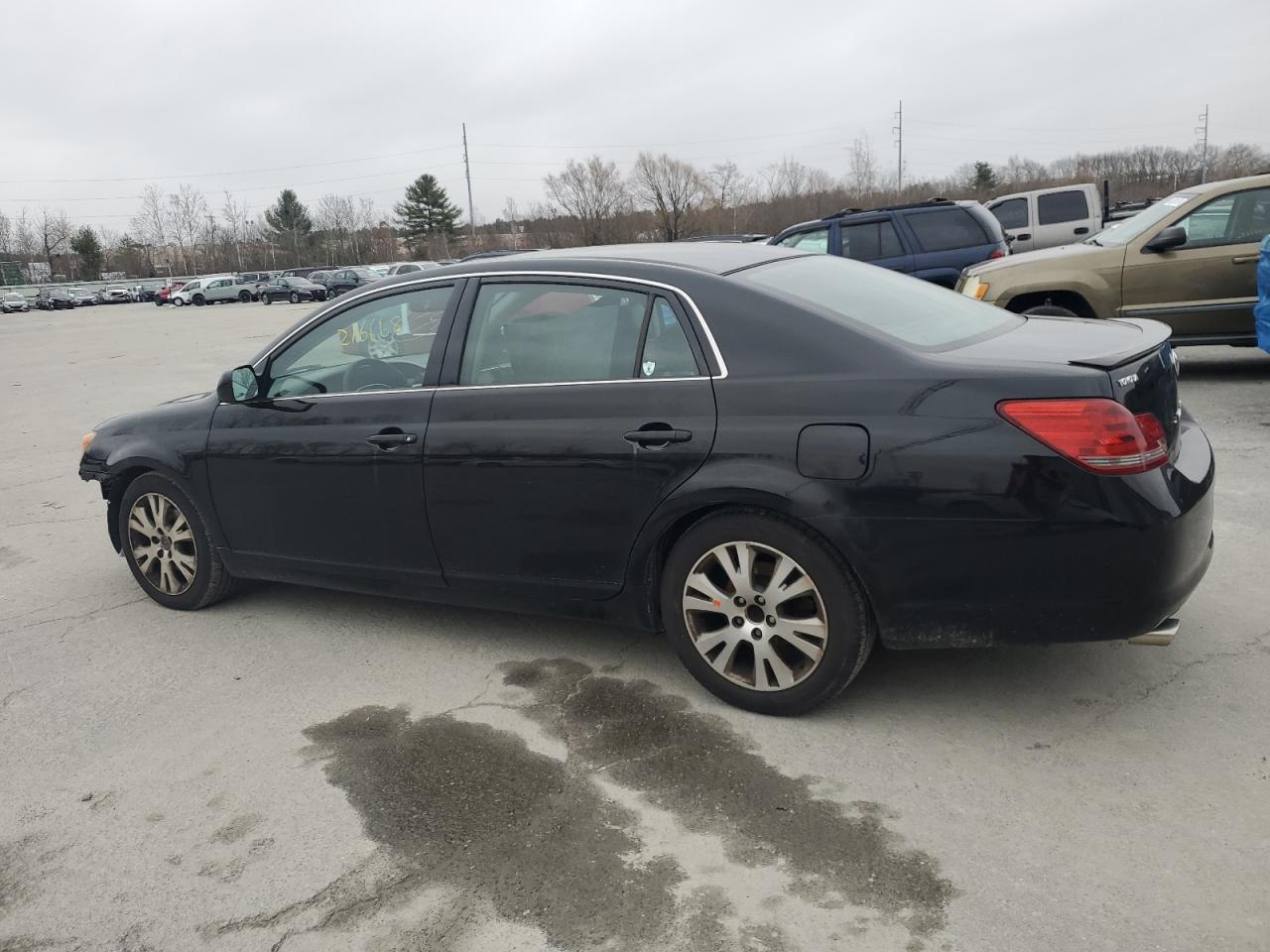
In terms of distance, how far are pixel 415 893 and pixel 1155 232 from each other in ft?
29.3

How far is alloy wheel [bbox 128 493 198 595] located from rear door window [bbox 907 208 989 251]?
1021 cm

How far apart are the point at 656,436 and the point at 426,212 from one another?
10298 cm

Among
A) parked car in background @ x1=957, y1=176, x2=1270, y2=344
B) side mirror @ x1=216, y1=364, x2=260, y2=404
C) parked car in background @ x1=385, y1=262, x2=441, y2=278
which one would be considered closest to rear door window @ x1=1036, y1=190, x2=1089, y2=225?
parked car in background @ x1=957, y1=176, x2=1270, y2=344

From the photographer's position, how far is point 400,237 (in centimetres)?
10350

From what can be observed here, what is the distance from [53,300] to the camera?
66.9 metres

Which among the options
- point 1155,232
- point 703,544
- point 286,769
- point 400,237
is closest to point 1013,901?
point 703,544

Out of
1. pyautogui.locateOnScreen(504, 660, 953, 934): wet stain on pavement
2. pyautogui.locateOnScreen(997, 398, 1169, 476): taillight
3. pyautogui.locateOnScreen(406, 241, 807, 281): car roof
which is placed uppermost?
pyautogui.locateOnScreen(406, 241, 807, 281): car roof

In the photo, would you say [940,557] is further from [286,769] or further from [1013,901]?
[286,769]

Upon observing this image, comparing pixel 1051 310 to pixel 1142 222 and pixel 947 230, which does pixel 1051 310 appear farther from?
pixel 947 230

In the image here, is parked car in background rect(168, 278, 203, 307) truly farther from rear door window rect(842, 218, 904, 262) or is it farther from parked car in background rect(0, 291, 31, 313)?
rear door window rect(842, 218, 904, 262)

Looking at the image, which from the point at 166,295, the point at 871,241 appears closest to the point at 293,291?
the point at 166,295

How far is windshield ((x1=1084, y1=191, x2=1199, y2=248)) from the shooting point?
9.17m

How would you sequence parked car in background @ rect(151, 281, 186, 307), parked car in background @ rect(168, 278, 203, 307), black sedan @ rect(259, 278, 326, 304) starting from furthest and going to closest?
1. parked car in background @ rect(151, 281, 186, 307)
2. parked car in background @ rect(168, 278, 203, 307)
3. black sedan @ rect(259, 278, 326, 304)

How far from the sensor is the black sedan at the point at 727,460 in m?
3.08
